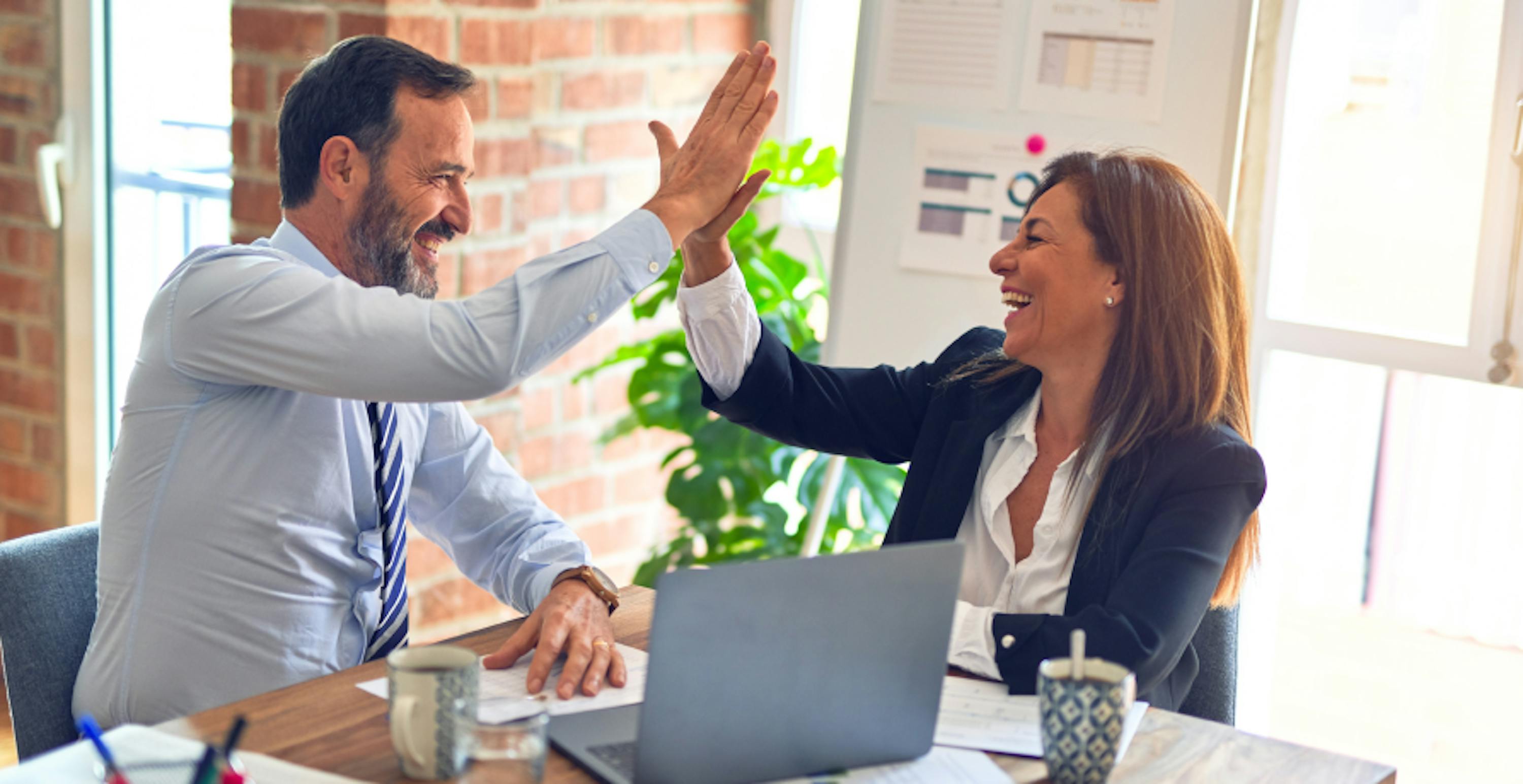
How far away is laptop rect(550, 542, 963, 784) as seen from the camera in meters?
1.11

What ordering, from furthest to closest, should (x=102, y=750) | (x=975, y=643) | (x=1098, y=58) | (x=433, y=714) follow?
(x=1098, y=58), (x=975, y=643), (x=433, y=714), (x=102, y=750)

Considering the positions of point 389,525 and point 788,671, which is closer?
point 788,671

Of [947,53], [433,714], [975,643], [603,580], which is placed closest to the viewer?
[433,714]

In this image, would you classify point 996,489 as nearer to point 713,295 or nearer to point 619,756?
point 713,295

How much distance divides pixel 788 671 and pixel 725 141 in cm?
69

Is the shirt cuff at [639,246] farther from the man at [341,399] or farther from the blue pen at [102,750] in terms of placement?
the blue pen at [102,750]

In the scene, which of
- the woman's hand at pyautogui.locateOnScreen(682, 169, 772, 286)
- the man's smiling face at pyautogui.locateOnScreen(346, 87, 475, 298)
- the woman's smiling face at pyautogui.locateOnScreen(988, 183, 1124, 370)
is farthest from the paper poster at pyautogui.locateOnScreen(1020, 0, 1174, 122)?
the man's smiling face at pyautogui.locateOnScreen(346, 87, 475, 298)

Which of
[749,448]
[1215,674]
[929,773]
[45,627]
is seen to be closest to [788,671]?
[929,773]

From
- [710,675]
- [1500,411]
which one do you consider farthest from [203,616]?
[1500,411]

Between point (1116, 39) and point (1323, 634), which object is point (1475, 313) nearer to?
point (1116, 39)

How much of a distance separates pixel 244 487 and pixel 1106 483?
3.16 feet

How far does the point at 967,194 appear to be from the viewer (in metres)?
2.50

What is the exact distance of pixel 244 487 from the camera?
5.09ft

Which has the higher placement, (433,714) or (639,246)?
(639,246)
